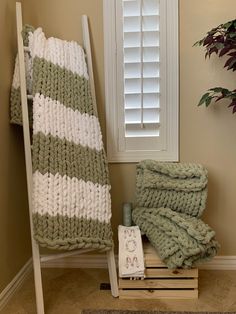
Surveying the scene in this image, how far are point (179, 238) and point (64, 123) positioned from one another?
78 centimetres

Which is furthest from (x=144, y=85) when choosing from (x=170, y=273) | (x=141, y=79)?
(x=170, y=273)

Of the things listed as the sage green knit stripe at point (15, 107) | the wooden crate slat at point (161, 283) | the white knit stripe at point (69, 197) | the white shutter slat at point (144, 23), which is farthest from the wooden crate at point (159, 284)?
the white shutter slat at point (144, 23)

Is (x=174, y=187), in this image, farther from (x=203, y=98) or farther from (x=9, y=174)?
(x=9, y=174)

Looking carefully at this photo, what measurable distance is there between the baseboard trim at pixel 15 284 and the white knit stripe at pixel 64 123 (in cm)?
79

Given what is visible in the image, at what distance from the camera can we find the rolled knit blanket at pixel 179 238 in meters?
1.69

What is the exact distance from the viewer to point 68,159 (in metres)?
1.75

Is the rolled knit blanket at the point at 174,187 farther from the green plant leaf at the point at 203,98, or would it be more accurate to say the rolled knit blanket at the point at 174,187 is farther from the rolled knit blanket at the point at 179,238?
the green plant leaf at the point at 203,98

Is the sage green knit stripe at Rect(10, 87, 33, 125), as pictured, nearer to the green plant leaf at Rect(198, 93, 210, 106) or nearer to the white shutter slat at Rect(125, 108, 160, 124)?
the white shutter slat at Rect(125, 108, 160, 124)

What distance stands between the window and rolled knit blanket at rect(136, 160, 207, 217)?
0.18 m

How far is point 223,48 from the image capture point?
1750 millimetres

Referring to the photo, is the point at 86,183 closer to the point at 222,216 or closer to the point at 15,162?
the point at 15,162

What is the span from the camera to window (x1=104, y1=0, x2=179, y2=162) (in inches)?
79.2

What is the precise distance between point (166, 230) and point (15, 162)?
34.3 inches

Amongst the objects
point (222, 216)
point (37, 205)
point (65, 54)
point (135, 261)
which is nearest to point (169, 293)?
point (135, 261)
